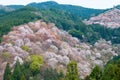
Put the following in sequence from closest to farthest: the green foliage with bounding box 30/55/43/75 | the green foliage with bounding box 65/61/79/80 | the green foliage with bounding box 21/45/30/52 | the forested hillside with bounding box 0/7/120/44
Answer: the green foliage with bounding box 65/61/79/80 < the green foliage with bounding box 30/55/43/75 < the green foliage with bounding box 21/45/30/52 < the forested hillside with bounding box 0/7/120/44

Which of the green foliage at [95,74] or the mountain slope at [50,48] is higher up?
the green foliage at [95,74]

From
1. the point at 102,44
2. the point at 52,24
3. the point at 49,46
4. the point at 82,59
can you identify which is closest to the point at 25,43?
the point at 49,46

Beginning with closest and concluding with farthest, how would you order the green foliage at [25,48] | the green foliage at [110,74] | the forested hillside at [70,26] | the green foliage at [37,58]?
the green foliage at [110,74]
the green foliage at [37,58]
the green foliage at [25,48]
the forested hillside at [70,26]

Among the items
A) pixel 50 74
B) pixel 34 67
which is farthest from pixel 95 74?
pixel 34 67

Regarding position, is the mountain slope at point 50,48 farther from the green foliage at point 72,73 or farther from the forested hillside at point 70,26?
the green foliage at point 72,73

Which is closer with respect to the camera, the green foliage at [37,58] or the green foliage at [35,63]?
the green foliage at [35,63]

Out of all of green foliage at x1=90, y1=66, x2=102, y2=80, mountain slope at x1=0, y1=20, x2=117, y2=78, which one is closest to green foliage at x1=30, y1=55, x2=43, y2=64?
mountain slope at x1=0, y1=20, x2=117, y2=78

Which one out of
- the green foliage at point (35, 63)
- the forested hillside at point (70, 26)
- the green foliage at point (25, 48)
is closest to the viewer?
the green foliage at point (35, 63)

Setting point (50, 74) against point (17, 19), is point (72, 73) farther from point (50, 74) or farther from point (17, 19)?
point (17, 19)

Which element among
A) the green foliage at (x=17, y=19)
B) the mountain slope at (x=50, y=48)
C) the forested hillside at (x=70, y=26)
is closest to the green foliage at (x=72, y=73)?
the mountain slope at (x=50, y=48)

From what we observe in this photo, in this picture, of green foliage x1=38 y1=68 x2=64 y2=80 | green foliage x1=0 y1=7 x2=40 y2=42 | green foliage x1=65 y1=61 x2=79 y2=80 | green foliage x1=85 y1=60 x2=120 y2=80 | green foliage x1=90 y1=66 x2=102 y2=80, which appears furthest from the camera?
green foliage x1=0 y1=7 x2=40 y2=42

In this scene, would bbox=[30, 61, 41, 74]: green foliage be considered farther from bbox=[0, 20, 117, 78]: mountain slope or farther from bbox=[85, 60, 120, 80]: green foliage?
bbox=[85, 60, 120, 80]: green foliage

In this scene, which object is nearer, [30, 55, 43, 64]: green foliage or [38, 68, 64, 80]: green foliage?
[38, 68, 64, 80]: green foliage

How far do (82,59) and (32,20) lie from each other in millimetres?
30862
